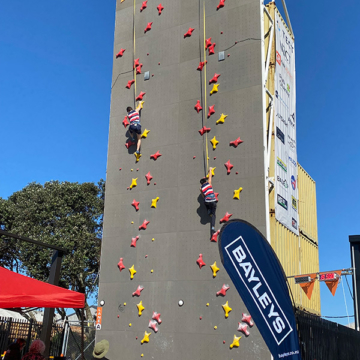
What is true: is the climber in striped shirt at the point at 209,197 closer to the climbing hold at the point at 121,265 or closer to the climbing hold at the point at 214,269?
the climbing hold at the point at 214,269

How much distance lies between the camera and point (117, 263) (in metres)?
13.8

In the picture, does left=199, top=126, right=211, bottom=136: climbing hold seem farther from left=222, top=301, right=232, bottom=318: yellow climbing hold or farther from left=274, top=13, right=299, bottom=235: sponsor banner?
left=222, top=301, right=232, bottom=318: yellow climbing hold

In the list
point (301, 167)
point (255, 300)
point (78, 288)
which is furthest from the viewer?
point (78, 288)

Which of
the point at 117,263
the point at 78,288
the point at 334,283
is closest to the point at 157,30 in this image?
the point at 117,263

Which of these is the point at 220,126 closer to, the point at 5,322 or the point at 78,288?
the point at 5,322

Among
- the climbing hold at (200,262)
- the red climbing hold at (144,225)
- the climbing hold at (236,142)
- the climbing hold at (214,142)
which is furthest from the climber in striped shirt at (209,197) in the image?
the red climbing hold at (144,225)

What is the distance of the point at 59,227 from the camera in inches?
988

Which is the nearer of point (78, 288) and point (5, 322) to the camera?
point (5, 322)

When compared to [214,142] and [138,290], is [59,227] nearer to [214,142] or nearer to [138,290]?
[138,290]

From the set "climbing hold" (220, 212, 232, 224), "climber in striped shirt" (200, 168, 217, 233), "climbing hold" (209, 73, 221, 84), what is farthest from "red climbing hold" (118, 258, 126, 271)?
"climbing hold" (209, 73, 221, 84)

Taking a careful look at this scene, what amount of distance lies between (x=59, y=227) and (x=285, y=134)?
604 inches

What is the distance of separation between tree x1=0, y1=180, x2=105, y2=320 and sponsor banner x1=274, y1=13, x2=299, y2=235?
13.6 m

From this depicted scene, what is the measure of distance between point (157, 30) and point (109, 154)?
465 cm

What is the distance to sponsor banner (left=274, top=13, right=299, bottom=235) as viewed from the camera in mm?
13508
